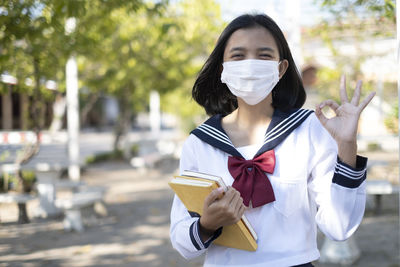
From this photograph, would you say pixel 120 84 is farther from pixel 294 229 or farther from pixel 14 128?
pixel 14 128

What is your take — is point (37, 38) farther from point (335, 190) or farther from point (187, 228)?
point (335, 190)

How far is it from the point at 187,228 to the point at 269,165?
360 mm

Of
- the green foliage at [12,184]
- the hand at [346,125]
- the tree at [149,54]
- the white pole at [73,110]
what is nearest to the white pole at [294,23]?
the hand at [346,125]

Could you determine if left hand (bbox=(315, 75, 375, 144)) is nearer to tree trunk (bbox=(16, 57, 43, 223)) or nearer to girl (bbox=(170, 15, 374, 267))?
girl (bbox=(170, 15, 374, 267))

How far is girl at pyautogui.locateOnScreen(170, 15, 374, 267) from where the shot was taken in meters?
1.54

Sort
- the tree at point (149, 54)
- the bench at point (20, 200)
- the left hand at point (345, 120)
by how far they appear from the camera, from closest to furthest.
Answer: the left hand at point (345, 120) < the bench at point (20, 200) < the tree at point (149, 54)

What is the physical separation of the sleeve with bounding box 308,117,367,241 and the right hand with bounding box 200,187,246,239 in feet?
0.99

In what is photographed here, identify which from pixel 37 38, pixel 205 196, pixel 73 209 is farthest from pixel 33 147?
pixel 205 196

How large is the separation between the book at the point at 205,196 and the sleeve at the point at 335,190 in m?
0.26

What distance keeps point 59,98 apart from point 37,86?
6941 mm

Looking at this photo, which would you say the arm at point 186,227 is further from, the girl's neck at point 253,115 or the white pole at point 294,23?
the white pole at point 294,23

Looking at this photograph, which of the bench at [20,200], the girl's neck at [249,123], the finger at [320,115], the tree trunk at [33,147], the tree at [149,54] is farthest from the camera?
the tree at [149,54]

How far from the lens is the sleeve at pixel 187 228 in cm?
159

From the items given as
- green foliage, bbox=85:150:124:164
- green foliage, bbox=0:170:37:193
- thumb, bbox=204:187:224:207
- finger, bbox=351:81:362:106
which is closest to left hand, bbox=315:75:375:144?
finger, bbox=351:81:362:106
